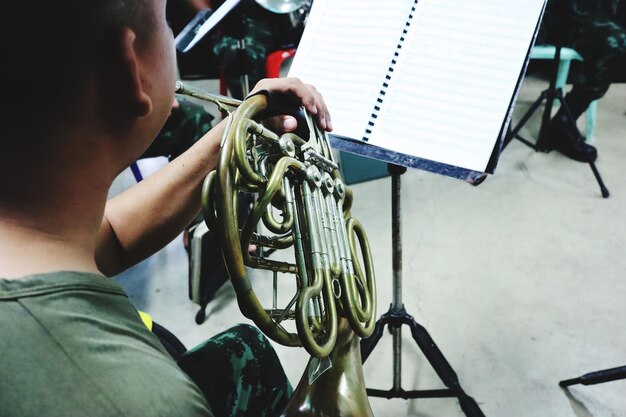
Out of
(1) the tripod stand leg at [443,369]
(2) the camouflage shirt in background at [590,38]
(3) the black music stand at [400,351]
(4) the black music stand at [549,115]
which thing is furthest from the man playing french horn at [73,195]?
(2) the camouflage shirt in background at [590,38]

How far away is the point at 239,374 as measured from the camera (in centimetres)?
74

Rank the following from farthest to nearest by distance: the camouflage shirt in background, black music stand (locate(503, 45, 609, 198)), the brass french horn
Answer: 1. the camouflage shirt in background
2. black music stand (locate(503, 45, 609, 198))
3. the brass french horn

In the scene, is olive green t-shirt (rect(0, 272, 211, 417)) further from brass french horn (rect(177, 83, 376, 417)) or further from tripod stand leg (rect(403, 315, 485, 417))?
tripod stand leg (rect(403, 315, 485, 417))

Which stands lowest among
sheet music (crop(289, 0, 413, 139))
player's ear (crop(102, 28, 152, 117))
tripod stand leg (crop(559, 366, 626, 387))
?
tripod stand leg (crop(559, 366, 626, 387))

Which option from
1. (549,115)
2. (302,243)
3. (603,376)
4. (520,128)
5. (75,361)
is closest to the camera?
(75,361)

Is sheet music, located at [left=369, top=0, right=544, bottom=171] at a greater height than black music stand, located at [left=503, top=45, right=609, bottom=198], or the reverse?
sheet music, located at [left=369, top=0, right=544, bottom=171]

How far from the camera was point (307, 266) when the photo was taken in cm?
66

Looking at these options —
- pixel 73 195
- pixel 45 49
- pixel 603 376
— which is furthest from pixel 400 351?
pixel 45 49

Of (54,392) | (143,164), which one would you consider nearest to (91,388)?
(54,392)

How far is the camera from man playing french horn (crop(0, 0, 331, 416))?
1.15 feet

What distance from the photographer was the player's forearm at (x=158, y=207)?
0.81m

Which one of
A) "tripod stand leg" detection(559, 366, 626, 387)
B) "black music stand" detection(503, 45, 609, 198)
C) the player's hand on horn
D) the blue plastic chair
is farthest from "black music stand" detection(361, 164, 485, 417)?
the blue plastic chair

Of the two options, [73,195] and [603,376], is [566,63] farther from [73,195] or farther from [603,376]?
[73,195]

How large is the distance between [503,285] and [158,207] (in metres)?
1.24
